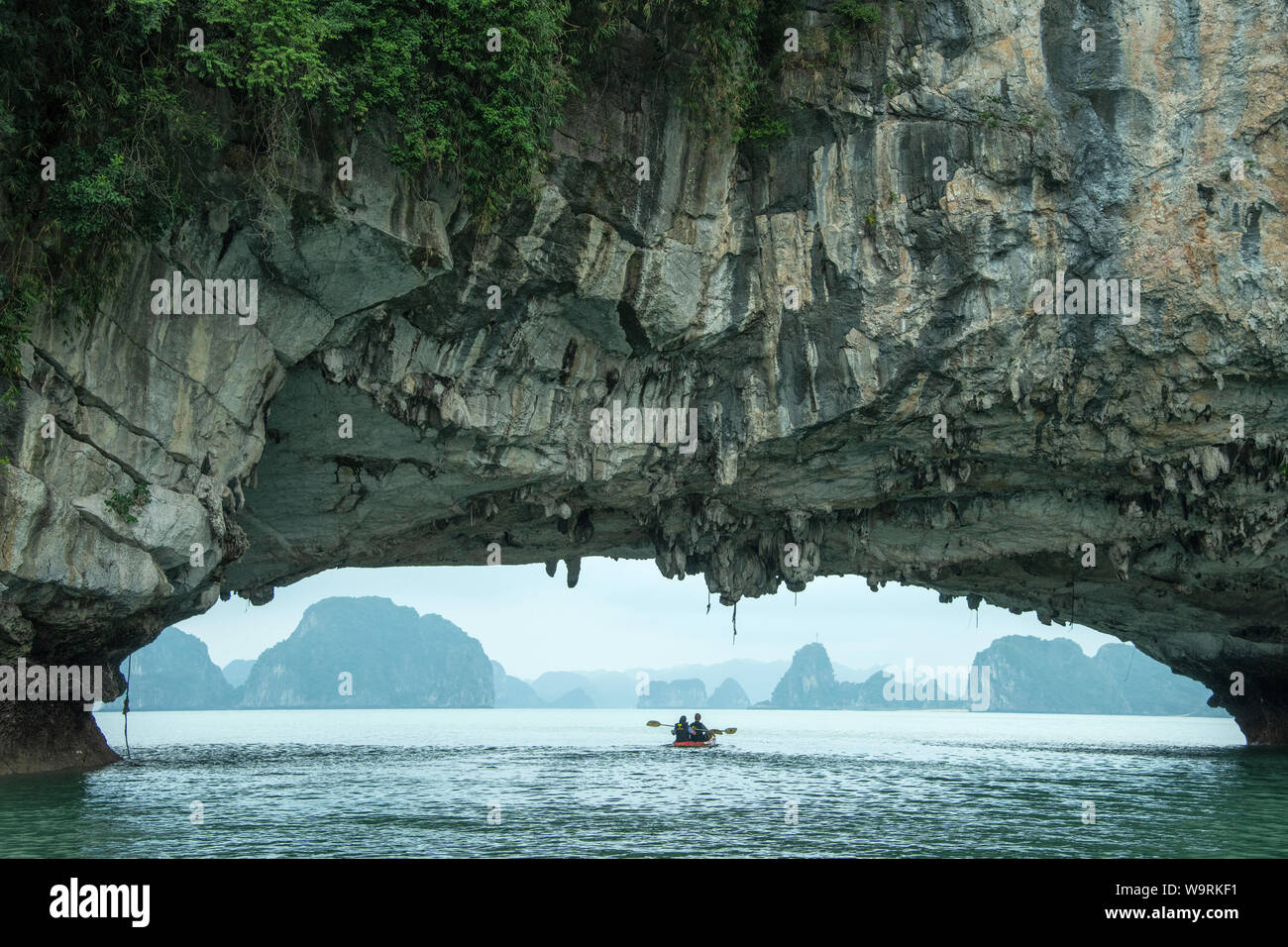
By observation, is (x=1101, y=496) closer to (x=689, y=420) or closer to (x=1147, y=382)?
(x=1147, y=382)

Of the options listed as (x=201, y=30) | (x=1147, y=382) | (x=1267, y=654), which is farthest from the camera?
(x=1267, y=654)

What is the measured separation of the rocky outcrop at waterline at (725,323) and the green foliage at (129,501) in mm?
39

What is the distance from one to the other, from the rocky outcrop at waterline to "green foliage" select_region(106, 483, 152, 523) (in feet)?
0.13

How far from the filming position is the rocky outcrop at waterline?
1830cm

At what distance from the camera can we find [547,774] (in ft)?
100

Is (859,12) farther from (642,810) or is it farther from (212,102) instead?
(642,810)

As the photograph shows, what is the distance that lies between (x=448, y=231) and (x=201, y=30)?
4835 millimetres

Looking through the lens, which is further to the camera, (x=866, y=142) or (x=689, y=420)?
(x=689, y=420)

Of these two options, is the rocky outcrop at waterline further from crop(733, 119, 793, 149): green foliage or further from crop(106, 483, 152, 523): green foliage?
crop(733, 119, 793, 149): green foliage

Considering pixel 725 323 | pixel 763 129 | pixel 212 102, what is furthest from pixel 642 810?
pixel 212 102

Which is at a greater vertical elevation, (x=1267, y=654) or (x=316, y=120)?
(x=316, y=120)

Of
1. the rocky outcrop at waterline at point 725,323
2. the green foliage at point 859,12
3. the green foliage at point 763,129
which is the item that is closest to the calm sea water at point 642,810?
the rocky outcrop at waterline at point 725,323

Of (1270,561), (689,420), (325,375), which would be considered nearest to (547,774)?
(689,420)
